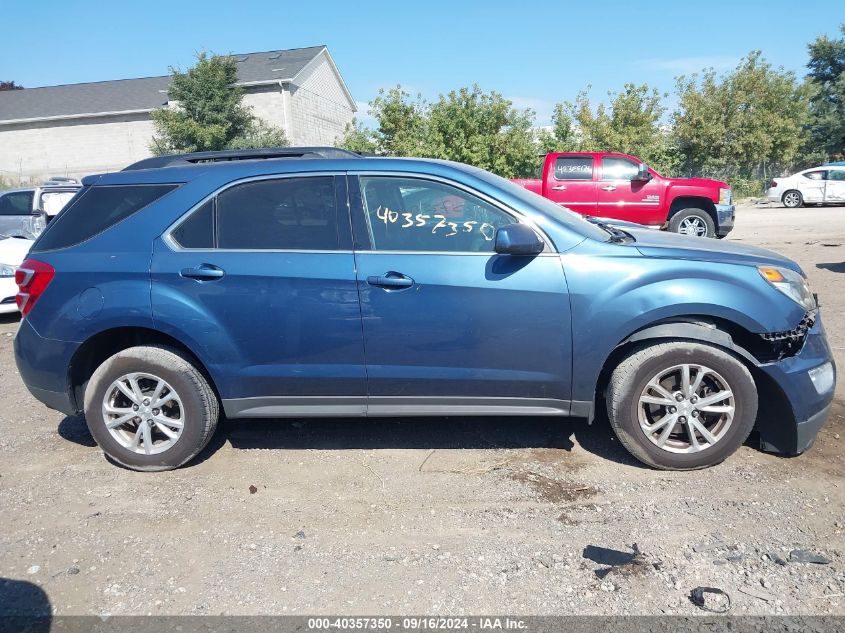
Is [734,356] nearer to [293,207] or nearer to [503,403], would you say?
[503,403]

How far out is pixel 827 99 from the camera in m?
35.7

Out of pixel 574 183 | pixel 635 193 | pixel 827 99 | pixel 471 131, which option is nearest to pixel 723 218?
pixel 635 193

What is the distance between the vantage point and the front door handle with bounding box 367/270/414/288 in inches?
152

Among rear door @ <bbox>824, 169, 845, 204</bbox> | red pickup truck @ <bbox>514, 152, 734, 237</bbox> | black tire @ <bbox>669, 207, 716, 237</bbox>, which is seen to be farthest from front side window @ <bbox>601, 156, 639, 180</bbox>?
rear door @ <bbox>824, 169, 845, 204</bbox>

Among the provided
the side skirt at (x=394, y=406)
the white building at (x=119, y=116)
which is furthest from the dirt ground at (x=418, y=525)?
the white building at (x=119, y=116)

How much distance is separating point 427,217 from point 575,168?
1093 centimetres

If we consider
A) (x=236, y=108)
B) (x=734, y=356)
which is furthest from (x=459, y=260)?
(x=236, y=108)

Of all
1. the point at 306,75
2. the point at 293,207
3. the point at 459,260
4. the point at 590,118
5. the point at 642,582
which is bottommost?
the point at 642,582

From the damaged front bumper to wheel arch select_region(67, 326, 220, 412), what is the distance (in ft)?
10.9

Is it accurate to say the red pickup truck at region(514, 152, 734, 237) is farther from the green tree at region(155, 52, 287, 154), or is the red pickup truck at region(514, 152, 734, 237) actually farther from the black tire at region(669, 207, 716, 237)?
the green tree at region(155, 52, 287, 154)

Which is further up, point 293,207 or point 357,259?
point 293,207

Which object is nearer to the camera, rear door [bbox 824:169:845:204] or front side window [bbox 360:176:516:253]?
front side window [bbox 360:176:516:253]

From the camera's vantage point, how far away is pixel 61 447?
475cm

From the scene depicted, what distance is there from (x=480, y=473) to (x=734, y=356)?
162cm
